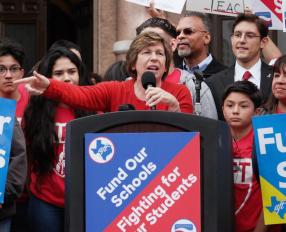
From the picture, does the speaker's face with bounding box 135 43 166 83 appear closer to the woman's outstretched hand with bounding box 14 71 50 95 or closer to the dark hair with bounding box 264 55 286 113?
the woman's outstretched hand with bounding box 14 71 50 95

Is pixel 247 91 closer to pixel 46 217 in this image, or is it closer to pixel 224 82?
pixel 224 82

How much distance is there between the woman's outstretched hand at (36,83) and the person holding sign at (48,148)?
2.30 ft

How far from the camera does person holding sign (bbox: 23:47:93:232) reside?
18.8 ft

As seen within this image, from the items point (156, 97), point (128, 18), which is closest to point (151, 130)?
point (156, 97)

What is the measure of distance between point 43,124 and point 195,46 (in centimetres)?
149

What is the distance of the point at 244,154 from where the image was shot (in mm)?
5367

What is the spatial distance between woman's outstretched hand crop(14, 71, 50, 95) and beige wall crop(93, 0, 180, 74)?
200 inches

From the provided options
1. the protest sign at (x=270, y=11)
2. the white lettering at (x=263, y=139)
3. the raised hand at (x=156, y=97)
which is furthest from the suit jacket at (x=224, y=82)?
the raised hand at (x=156, y=97)

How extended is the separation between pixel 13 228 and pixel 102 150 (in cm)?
207

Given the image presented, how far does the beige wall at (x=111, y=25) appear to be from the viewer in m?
10.2

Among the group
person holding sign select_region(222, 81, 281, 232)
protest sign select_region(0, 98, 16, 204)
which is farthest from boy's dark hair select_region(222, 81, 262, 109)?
protest sign select_region(0, 98, 16, 204)

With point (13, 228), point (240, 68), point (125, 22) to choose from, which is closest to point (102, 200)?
point (13, 228)

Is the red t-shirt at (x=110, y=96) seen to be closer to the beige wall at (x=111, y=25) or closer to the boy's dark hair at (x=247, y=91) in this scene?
the boy's dark hair at (x=247, y=91)

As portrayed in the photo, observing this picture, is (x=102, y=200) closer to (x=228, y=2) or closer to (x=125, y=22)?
(x=228, y=2)
